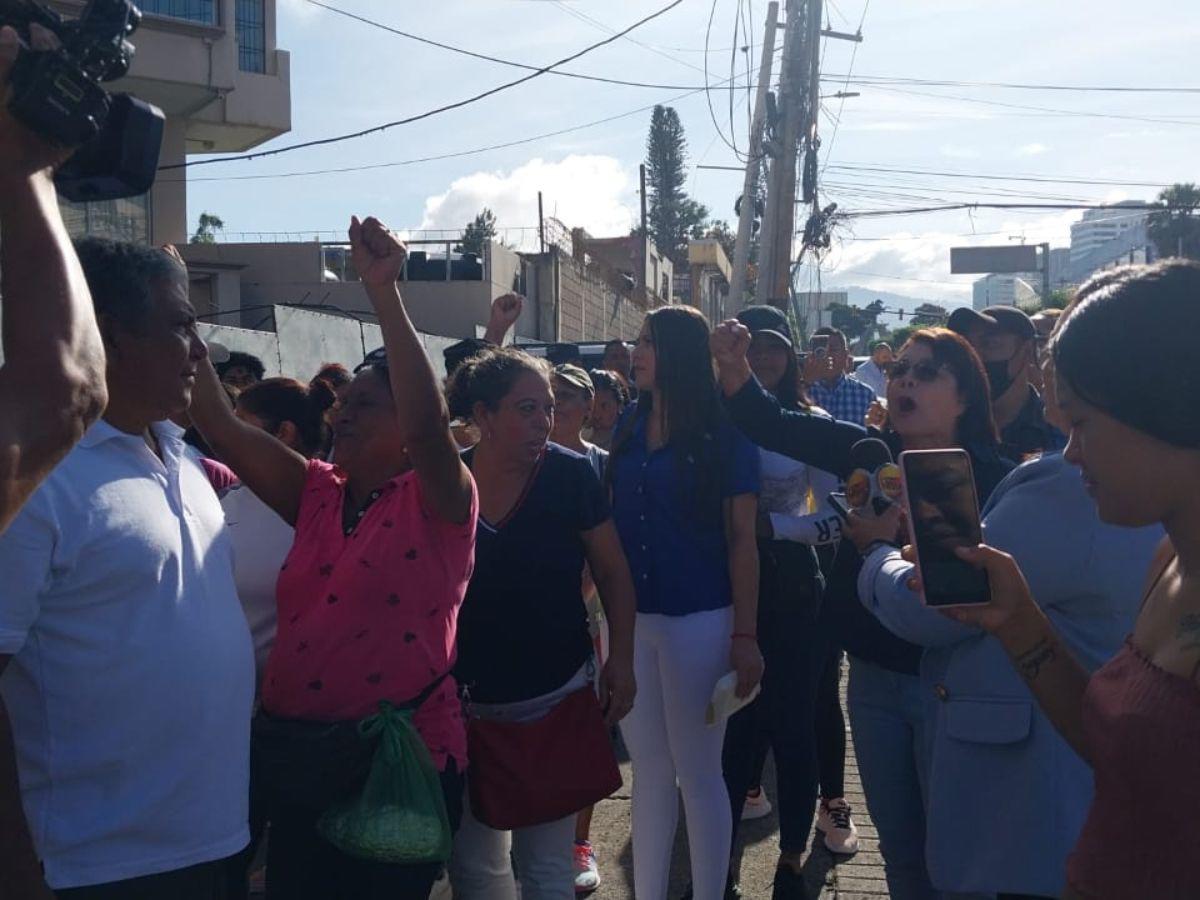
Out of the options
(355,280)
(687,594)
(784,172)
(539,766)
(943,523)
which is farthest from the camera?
(355,280)

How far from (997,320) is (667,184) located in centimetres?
7972

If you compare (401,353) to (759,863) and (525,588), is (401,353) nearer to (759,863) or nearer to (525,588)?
(525,588)

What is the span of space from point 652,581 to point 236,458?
154 centimetres

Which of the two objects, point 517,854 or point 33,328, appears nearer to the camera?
point 33,328

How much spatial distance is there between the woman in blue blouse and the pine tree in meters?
77.4

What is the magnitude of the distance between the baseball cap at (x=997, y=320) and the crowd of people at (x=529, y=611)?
59cm

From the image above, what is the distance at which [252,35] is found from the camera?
22750mm

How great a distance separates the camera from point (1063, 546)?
8.77ft

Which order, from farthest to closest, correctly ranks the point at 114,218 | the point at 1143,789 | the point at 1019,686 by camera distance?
the point at 114,218, the point at 1019,686, the point at 1143,789

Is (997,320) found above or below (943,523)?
above

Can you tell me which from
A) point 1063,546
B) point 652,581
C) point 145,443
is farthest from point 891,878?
point 145,443

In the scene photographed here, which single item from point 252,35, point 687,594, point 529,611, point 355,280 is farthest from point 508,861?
point 355,280

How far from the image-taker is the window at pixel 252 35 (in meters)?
22.5

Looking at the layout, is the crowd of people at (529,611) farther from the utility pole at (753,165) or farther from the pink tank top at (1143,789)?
the utility pole at (753,165)
